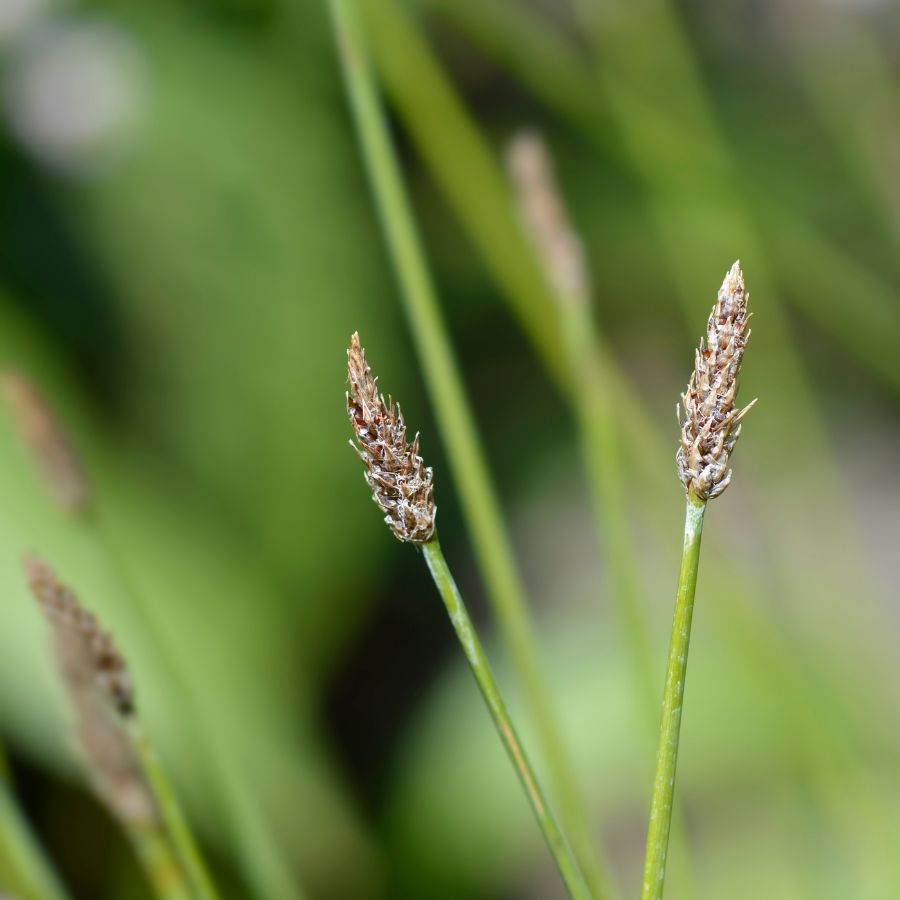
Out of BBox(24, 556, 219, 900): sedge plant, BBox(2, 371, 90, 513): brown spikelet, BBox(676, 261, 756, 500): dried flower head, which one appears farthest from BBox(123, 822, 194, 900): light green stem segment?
BBox(676, 261, 756, 500): dried flower head

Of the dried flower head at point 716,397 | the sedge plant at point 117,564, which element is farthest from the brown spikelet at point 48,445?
the dried flower head at point 716,397

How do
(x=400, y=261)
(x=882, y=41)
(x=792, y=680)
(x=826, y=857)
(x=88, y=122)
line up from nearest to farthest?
1. (x=400, y=261)
2. (x=792, y=680)
3. (x=826, y=857)
4. (x=88, y=122)
5. (x=882, y=41)

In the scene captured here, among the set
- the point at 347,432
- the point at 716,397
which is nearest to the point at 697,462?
the point at 716,397

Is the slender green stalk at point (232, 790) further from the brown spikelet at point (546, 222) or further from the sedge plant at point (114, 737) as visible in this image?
the brown spikelet at point (546, 222)

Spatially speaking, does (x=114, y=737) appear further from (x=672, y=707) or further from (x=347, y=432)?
(x=347, y=432)

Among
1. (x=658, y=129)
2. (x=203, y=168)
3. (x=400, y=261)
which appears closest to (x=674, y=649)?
(x=400, y=261)

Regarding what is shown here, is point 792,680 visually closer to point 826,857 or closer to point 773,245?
point 826,857
